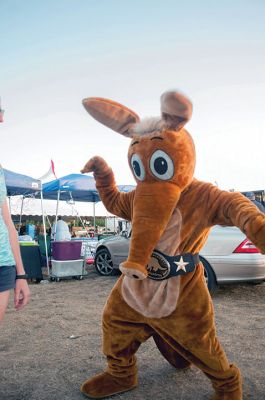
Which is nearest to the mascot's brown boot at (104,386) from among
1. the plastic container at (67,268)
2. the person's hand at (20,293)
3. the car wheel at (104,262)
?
the person's hand at (20,293)

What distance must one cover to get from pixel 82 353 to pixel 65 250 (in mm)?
4336

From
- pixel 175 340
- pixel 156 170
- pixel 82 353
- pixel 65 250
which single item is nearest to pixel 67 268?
pixel 65 250

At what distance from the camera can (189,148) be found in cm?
193

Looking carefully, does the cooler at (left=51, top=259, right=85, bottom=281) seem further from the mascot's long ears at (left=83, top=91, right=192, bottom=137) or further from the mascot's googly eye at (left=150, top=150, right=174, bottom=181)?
the mascot's googly eye at (left=150, top=150, right=174, bottom=181)

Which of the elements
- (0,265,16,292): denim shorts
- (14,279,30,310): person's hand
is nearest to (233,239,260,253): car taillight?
(14,279,30,310): person's hand

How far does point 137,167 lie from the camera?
6.51ft

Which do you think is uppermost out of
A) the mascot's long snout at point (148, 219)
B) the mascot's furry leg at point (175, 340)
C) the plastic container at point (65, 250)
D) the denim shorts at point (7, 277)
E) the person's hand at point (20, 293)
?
the mascot's long snout at point (148, 219)

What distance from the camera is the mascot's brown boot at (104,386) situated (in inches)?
85.5

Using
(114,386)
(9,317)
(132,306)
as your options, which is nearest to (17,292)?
(132,306)

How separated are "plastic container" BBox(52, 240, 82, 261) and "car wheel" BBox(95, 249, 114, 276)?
61 cm

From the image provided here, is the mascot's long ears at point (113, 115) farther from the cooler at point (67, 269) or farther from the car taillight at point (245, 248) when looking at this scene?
the cooler at point (67, 269)

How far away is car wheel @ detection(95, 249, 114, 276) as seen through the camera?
759 cm

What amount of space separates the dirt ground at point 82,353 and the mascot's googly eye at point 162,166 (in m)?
1.47

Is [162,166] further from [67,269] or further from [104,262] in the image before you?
[104,262]
